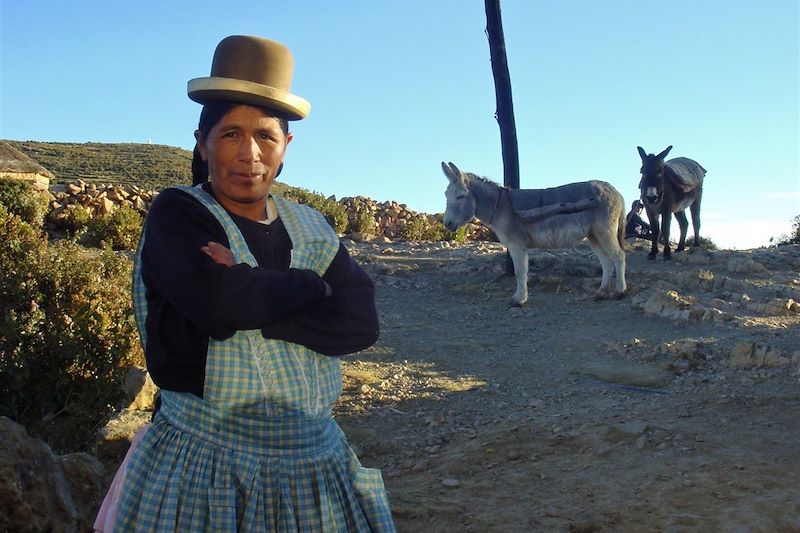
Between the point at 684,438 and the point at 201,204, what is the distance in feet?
12.7

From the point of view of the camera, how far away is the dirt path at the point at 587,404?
405cm

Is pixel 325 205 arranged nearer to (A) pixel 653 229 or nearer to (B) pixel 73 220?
(B) pixel 73 220

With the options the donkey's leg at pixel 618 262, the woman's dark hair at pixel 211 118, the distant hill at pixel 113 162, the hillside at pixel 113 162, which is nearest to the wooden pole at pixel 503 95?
the donkey's leg at pixel 618 262

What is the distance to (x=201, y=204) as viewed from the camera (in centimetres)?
193

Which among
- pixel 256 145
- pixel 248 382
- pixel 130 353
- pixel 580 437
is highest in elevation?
pixel 256 145

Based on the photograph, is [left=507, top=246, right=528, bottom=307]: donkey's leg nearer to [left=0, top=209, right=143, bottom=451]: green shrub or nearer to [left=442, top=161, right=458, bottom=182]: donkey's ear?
[left=442, top=161, right=458, bottom=182]: donkey's ear

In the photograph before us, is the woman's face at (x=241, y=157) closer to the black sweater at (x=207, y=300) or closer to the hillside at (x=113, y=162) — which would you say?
the black sweater at (x=207, y=300)

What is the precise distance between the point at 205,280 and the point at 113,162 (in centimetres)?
3886

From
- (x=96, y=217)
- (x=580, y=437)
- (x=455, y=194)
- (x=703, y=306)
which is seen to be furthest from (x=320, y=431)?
(x=96, y=217)

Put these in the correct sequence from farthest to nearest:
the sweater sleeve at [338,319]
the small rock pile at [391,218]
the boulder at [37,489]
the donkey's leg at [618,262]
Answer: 1. the small rock pile at [391,218]
2. the donkey's leg at [618,262]
3. the boulder at [37,489]
4. the sweater sleeve at [338,319]

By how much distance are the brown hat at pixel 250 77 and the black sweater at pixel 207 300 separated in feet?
0.88

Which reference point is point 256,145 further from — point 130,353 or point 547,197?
point 547,197

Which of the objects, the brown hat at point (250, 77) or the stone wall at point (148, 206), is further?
the stone wall at point (148, 206)

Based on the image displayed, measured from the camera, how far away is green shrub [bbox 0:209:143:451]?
5.53 meters
